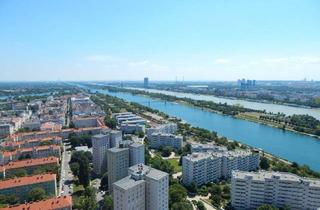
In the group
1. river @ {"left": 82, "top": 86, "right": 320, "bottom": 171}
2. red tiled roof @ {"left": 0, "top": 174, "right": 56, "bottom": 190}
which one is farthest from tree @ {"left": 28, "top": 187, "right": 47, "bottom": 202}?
river @ {"left": 82, "top": 86, "right": 320, "bottom": 171}

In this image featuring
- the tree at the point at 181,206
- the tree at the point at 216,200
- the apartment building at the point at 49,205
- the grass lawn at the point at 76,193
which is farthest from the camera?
the grass lawn at the point at 76,193

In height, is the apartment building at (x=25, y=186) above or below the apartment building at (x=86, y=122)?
below

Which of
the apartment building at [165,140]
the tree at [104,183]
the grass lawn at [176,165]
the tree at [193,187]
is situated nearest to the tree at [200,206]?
the tree at [193,187]

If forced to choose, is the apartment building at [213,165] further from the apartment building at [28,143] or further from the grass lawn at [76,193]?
the apartment building at [28,143]

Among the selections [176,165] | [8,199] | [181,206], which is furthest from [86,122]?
[181,206]

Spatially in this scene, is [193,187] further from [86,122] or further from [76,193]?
[86,122]

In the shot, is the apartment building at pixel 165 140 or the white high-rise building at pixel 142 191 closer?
the white high-rise building at pixel 142 191
